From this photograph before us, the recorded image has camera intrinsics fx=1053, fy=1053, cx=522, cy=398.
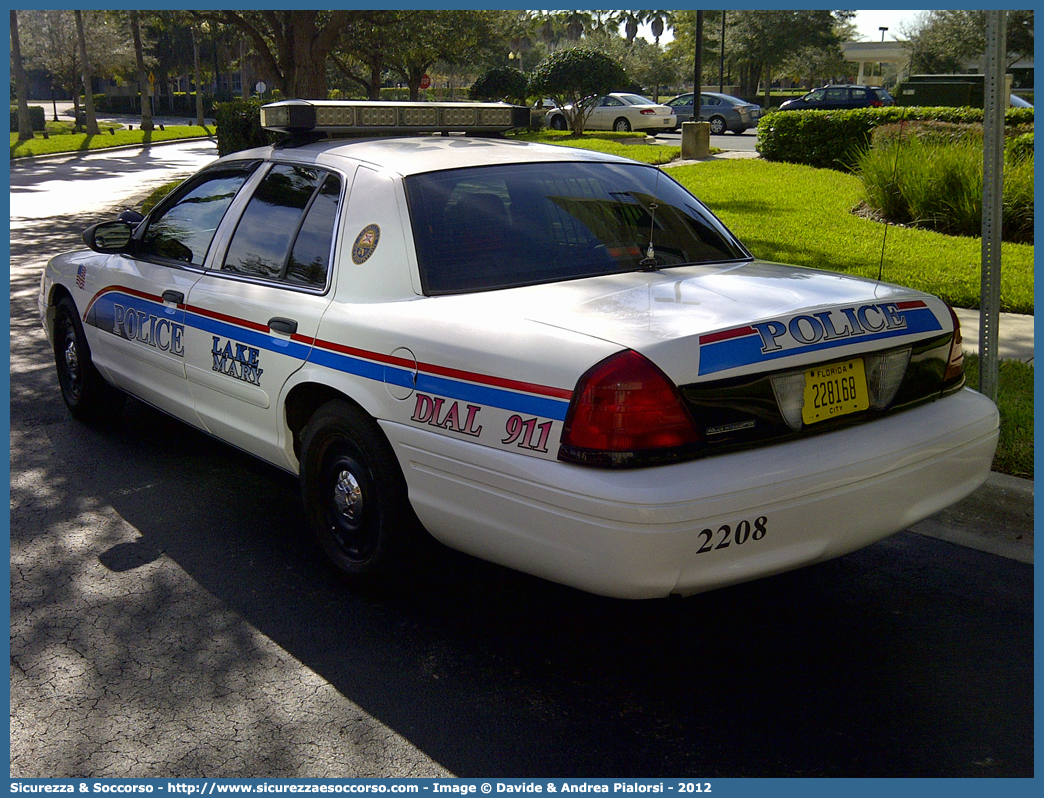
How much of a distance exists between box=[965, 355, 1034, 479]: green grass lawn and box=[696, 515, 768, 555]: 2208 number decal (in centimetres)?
244

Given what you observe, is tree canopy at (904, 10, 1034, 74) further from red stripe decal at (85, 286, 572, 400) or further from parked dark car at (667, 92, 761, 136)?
red stripe decal at (85, 286, 572, 400)

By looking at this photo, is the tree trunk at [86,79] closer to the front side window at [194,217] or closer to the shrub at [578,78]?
the shrub at [578,78]

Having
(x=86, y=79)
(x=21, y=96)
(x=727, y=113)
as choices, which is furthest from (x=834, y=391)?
(x=86, y=79)

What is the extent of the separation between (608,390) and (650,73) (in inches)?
3253

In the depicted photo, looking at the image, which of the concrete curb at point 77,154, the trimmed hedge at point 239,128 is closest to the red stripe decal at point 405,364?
the trimmed hedge at point 239,128

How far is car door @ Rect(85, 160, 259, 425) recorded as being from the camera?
4.84 metres

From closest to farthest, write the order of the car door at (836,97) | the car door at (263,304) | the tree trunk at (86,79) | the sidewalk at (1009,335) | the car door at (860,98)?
the car door at (263,304)
the sidewalk at (1009,335)
the car door at (860,98)
the car door at (836,97)
the tree trunk at (86,79)

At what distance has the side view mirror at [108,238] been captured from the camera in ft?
17.9

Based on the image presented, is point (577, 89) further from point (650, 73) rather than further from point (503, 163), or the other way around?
point (650, 73)

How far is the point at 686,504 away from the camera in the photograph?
9.63ft

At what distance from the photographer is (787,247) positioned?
10.4 m

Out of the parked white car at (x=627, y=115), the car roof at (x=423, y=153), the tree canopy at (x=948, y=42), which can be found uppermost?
the tree canopy at (x=948, y=42)

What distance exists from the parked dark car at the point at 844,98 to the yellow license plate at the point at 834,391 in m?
29.7

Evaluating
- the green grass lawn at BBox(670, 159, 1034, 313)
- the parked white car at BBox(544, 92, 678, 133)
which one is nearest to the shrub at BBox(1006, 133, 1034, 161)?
the green grass lawn at BBox(670, 159, 1034, 313)
